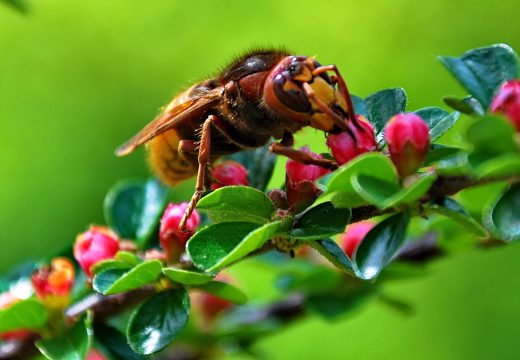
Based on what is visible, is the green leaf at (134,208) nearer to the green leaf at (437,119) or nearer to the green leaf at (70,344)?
the green leaf at (70,344)

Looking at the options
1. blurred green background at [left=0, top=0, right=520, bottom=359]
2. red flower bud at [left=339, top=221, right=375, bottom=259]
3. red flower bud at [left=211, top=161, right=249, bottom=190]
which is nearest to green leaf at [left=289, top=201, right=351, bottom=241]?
red flower bud at [left=211, top=161, right=249, bottom=190]

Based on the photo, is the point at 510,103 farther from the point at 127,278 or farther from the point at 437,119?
the point at 127,278

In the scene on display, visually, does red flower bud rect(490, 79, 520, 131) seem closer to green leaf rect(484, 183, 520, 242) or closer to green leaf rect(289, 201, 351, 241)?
green leaf rect(484, 183, 520, 242)

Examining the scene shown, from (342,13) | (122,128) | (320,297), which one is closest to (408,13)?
(342,13)

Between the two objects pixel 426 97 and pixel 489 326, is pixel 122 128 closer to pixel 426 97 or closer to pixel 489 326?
pixel 426 97

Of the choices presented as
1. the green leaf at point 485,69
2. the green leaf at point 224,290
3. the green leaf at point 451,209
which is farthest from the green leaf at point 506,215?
the green leaf at point 224,290
